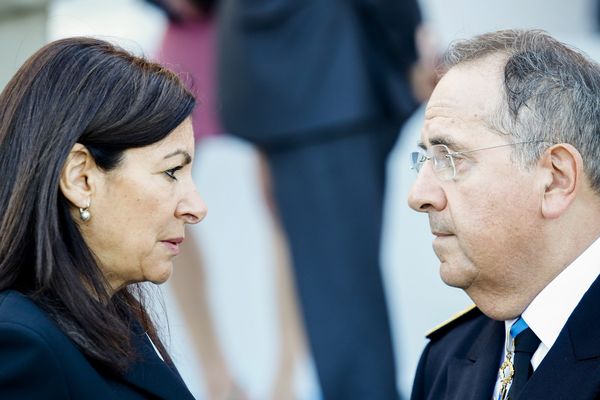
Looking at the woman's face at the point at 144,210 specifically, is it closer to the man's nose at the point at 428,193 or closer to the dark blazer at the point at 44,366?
the dark blazer at the point at 44,366

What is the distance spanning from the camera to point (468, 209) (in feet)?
8.50

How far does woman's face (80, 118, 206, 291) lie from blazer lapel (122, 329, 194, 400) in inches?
6.6

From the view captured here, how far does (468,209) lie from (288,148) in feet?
8.48

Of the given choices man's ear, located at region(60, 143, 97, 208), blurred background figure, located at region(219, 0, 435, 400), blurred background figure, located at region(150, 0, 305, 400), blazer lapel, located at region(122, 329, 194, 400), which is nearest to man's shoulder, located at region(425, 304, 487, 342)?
blazer lapel, located at region(122, 329, 194, 400)

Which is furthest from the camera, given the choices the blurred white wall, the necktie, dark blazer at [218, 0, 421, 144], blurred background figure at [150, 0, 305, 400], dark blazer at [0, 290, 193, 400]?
blurred background figure at [150, 0, 305, 400]

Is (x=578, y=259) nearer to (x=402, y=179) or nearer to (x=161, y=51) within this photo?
(x=402, y=179)

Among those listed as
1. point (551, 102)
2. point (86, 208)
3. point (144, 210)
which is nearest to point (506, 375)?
point (551, 102)

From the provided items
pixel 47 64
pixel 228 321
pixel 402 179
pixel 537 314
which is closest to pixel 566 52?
pixel 537 314

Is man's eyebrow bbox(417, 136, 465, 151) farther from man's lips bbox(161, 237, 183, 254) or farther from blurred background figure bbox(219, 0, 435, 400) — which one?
blurred background figure bbox(219, 0, 435, 400)

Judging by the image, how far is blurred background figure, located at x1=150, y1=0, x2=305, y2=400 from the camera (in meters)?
5.18

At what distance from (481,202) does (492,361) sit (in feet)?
1.40

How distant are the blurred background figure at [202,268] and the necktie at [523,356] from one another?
8.65 feet

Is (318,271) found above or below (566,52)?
below

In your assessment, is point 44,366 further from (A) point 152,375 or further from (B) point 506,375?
(B) point 506,375
